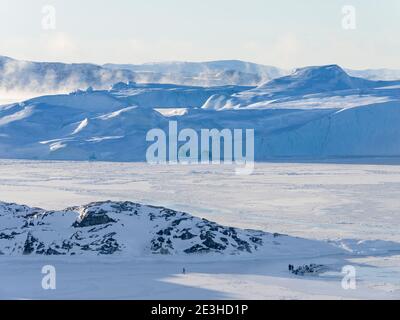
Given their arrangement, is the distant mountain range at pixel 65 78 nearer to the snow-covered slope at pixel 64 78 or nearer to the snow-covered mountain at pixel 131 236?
the snow-covered slope at pixel 64 78

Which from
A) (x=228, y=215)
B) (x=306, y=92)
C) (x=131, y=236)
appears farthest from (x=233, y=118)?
(x=131, y=236)

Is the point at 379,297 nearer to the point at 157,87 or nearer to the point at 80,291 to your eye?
the point at 80,291

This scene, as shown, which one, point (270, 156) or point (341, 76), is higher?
point (341, 76)

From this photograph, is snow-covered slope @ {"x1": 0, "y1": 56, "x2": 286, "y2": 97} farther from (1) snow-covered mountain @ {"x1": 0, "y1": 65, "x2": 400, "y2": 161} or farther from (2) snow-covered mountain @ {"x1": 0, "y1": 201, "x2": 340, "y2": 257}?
(2) snow-covered mountain @ {"x1": 0, "y1": 201, "x2": 340, "y2": 257}

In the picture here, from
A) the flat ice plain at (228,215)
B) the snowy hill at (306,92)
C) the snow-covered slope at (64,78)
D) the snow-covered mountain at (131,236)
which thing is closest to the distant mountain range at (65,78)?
the snow-covered slope at (64,78)

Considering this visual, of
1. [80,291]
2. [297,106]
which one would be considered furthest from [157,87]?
[80,291]
